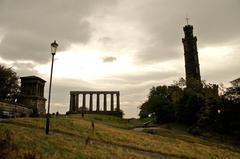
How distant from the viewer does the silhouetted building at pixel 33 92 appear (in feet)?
266

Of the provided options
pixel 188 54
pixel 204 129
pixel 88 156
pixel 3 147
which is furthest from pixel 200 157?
pixel 188 54

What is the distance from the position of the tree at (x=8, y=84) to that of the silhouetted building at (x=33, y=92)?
2.77 metres

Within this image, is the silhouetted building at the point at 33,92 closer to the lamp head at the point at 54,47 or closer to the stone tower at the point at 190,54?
the stone tower at the point at 190,54

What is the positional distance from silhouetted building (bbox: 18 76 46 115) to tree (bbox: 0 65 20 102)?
277 centimetres

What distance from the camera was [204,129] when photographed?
60.9 metres

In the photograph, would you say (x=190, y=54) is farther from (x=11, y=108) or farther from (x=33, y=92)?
(x=11, y=108)

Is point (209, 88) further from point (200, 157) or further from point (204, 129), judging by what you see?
point (200, 157)

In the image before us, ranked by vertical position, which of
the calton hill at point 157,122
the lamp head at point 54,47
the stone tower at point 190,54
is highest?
the stone tower at point 190,54

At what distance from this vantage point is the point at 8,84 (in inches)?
2936

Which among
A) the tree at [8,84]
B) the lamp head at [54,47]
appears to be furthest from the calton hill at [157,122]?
the lamp head at [54,47]

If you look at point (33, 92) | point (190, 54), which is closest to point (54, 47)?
point (33, 92)

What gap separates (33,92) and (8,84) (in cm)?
1007

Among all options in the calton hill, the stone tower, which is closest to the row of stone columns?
the calton hill

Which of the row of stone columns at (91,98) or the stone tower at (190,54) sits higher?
the stone tower at (190,54)
